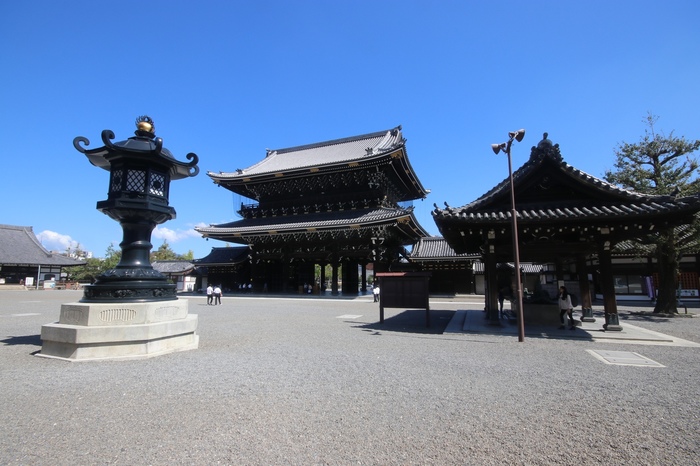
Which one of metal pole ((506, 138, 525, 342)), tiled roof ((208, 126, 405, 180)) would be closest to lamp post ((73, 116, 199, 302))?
metal pole ((506, 138, 525, 342))

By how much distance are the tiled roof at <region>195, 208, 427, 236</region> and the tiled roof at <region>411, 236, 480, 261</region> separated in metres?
1.47

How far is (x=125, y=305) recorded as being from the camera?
6.26 m

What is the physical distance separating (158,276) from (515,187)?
10064 millimetres

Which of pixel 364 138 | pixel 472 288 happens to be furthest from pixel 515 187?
pixel 364 138

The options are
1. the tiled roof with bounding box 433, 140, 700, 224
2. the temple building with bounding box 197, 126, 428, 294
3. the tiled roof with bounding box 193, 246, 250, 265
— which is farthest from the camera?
the tiled roof with bounding box 193, 246, 250, 265

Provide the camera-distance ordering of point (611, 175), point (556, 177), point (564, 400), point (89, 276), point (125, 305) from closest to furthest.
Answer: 1. point (564, 400)
2. point (125, 305)
3. point (556, 177)
4. point (611, 175)
5. point (89, 276)

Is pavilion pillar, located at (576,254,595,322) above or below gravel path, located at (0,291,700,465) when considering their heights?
above

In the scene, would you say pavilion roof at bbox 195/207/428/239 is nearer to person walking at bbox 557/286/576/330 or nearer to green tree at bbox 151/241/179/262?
person walking at bbox 557/286/576/330

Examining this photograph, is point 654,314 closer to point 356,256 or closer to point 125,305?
point 356,256

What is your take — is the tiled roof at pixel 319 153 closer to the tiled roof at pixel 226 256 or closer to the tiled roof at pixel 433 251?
the tiled roof at pixel 226 256

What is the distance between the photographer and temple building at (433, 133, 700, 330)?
31.0 ft

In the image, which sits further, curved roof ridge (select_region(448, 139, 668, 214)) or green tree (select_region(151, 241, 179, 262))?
green tree (select_region(151, 241, 179, 262))

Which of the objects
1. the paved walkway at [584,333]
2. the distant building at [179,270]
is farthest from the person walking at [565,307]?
the distant building at [179,270]

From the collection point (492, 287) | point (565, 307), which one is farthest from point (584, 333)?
point (492, 287)
